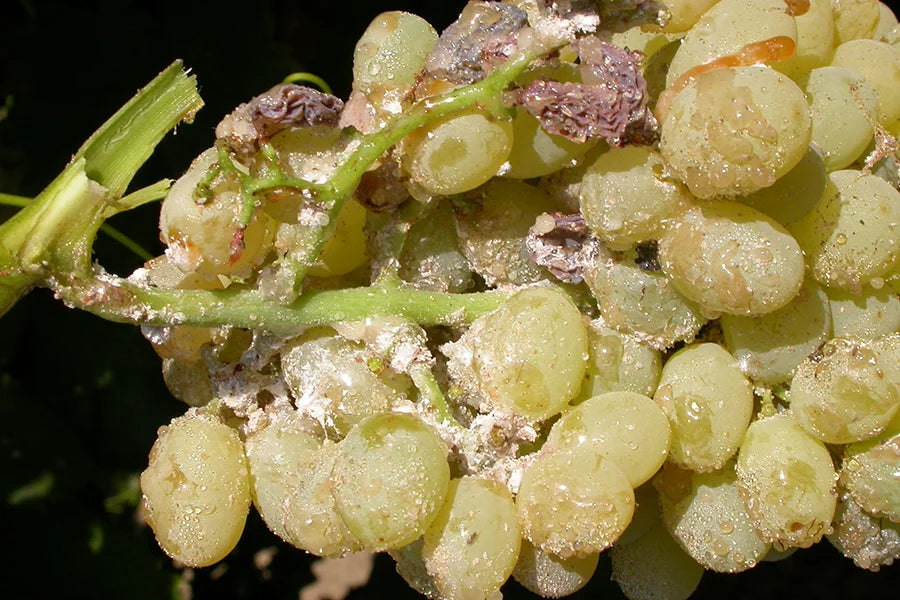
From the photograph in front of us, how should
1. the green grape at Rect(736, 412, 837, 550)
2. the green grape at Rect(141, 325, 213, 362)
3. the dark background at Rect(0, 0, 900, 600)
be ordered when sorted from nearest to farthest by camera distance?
the green grape at Rect(736, 412, 837, 550) → the green grape at Rect(141, 325, 213, 362) → the dark background at Rect(0, 0, 900, 600)

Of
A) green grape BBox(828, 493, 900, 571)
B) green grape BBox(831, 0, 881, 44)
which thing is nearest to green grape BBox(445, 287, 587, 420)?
green grape BBox(828, 493, 900, 571)

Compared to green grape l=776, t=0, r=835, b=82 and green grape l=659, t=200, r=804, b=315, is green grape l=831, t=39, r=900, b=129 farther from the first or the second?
green grape l=659, t=200, r=804, b=315

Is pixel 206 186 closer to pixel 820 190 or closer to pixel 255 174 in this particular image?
pixel 255 174

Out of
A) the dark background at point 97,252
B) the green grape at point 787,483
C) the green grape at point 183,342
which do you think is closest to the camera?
the green grape at point 787,483

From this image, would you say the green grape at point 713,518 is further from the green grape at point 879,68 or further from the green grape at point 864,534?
the green grape at point 879,68

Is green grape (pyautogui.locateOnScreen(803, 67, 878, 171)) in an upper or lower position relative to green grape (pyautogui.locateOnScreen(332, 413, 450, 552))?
upper

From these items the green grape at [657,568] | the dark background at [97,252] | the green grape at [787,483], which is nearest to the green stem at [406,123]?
the green grape at [787,483]
